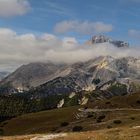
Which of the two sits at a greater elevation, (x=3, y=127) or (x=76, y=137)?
(x=76, y=137)

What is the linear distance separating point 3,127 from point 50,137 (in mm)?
91580

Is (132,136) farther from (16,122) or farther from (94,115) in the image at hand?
(16,122)

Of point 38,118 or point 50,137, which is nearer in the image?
point 50,137

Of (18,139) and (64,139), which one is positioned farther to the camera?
(18,139)

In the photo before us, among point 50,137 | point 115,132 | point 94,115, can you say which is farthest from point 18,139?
point 94,115

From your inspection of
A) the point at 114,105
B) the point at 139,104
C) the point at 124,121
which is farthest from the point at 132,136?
the point at 139,104

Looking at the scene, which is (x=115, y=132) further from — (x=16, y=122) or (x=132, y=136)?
(x=16, y=122)

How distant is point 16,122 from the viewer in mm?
136000

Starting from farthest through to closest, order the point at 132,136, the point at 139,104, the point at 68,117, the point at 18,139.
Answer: the point at 139,104
the point at 68,117
the point at 18,139
the point at 132,136

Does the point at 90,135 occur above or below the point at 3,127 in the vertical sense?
above

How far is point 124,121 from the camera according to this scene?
3374 inches

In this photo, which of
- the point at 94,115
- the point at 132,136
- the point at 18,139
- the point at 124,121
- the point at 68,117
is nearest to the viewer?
the point at 132,136

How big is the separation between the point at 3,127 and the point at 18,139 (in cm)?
8901

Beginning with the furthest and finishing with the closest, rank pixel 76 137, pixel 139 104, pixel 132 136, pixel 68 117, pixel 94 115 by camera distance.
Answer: pixel 139 104, pixel 68 117, pixel 94 115, pixel 76 137, pixel 132 136
